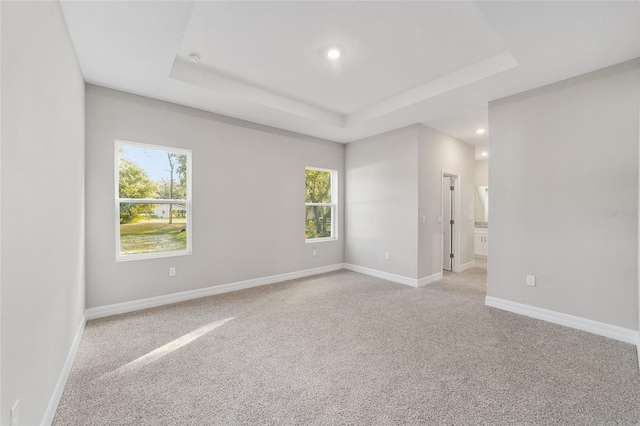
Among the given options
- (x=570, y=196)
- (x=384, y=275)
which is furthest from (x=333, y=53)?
(x=384, y=275)

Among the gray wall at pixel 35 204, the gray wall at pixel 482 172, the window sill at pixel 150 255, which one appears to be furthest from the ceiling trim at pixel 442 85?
the gray wall at pixel 482 172

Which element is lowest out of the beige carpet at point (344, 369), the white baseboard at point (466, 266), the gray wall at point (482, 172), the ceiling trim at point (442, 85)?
the beige carpet at point (344, 369)

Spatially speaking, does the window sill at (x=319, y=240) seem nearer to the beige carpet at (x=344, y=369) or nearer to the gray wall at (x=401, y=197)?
the gray wall at (x=401, y=197)

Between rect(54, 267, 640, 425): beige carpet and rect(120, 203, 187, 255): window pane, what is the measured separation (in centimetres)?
80

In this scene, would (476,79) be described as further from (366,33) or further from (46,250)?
(46,250)

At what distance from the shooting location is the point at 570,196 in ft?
9.78

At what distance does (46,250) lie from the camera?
5.39ft

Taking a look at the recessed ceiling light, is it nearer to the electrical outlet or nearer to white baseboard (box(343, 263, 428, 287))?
the electrical outlet

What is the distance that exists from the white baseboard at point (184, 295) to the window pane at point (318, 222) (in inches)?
28.2

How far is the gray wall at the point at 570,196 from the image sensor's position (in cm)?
268

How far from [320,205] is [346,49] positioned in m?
3.21

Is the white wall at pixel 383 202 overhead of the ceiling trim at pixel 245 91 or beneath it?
beneath

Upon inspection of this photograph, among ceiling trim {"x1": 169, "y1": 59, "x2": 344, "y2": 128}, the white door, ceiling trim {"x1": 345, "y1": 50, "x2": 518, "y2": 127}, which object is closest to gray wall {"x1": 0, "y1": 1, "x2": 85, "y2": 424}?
ceiling trim {"x1": 169, "y1": 59, "x2": 344, "y2": 128}

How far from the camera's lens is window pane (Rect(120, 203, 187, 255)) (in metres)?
3.43
